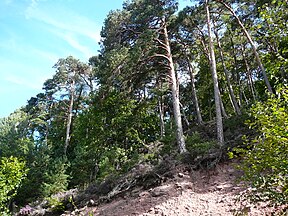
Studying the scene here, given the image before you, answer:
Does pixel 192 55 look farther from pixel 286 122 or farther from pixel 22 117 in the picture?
pixel 22 117

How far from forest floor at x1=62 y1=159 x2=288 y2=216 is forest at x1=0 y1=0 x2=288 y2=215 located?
28.9 inches

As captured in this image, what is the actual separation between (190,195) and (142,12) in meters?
9.09

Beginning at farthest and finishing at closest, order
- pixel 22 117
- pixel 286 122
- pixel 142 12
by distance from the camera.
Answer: pixel 22 117 < pixel 142 12 < pixel 286 122

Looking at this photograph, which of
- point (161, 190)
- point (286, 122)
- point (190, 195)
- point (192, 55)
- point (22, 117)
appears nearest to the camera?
point (286, 122)

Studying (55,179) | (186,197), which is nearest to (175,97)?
(186,197)

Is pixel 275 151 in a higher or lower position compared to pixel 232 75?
lower

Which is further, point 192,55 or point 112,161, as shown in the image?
point 192,55

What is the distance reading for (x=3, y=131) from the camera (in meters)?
25.0

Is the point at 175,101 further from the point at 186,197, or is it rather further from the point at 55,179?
the point at 55,179

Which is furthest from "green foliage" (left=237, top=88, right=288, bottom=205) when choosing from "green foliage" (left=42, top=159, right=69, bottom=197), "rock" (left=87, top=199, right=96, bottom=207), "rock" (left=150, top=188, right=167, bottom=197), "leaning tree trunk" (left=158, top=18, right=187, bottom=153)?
"green foliage" (left=42, top=159, right=69, bottom=197)

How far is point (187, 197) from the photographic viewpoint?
26.9 feet

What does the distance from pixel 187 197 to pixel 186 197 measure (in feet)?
0.11

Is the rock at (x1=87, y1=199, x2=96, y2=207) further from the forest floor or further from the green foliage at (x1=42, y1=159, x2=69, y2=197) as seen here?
the green foliage at (x1=42, y1=159, x2=69, y2=197)

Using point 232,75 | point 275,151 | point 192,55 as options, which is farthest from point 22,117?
point 275,151
